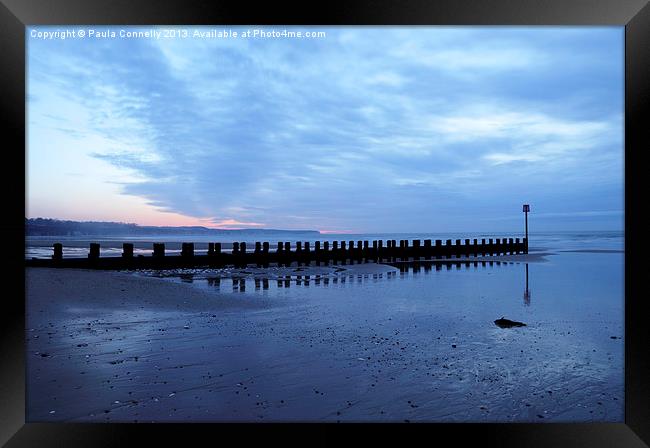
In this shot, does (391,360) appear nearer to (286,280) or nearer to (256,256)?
(286,280)

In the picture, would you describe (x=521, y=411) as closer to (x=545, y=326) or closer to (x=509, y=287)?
(x=545, y=326)

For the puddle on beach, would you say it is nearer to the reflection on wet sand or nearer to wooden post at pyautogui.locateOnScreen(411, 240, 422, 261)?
the reflection on wet sand

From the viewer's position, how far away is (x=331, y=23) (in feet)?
13.0

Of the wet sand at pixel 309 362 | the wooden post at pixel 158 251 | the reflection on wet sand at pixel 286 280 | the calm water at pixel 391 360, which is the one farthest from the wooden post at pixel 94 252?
the calm water at pixel 391 360

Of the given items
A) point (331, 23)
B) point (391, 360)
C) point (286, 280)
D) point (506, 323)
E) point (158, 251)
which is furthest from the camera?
point (158, 251)

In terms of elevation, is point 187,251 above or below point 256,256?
above

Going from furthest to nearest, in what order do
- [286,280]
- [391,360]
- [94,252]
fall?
[94,252] → [286,280] → [391,360]

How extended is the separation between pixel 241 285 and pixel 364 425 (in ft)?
25.5

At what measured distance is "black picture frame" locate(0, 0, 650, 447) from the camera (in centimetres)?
342

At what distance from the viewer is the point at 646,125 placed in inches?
144

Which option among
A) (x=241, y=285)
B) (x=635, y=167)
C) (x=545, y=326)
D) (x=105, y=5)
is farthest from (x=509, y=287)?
(x=105, y=5)

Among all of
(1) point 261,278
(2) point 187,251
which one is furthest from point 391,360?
(2) point 187,251

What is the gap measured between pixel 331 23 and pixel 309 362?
140 inches

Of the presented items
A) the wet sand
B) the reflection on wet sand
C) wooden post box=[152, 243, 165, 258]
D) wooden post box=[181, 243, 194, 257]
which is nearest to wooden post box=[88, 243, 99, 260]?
wooden post box=[152, 243, 165, 258]
